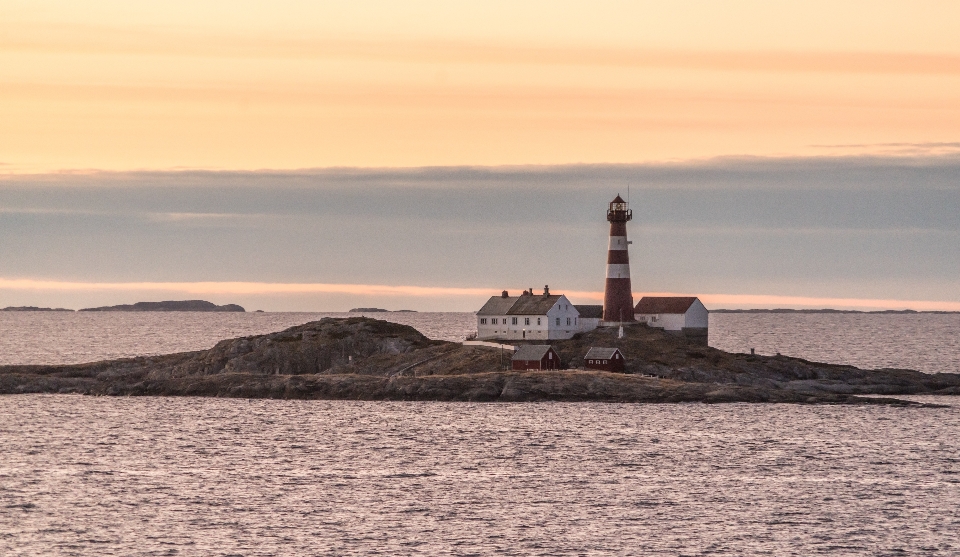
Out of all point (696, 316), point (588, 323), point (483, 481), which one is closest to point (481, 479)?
point (483, 481)

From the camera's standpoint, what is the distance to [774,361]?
4225 inches

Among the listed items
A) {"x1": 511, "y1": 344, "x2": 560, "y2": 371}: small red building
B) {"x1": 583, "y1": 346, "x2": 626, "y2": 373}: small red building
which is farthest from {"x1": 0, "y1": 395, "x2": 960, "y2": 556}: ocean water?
{"x1": 511, "y1": 344, "x2": 560, "y2": 371}: small red building

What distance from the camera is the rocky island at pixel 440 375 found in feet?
305

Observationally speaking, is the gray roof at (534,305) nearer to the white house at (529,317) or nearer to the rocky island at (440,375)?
the white house at (529,317)

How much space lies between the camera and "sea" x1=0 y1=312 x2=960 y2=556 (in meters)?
45.2

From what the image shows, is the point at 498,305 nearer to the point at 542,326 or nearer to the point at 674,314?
the point at 542,326

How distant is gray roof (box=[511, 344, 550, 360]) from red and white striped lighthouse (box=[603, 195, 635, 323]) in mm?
13389

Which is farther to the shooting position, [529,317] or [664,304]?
[664,304]

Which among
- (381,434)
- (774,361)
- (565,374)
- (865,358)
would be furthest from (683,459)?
(865,358)

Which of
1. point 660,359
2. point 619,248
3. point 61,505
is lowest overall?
point 61,505

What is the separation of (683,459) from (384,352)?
4678 cm

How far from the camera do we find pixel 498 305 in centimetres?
11462

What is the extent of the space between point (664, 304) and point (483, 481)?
5841cm

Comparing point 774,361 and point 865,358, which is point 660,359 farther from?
point 865,358
